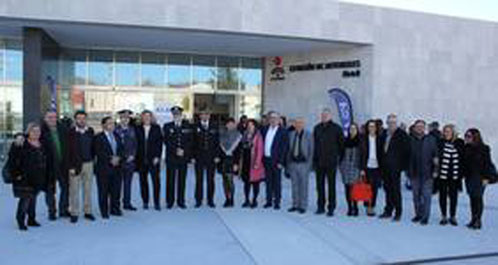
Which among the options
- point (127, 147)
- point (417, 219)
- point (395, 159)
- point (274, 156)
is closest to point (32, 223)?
point (127, 147)

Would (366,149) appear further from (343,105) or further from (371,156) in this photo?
(343,105)

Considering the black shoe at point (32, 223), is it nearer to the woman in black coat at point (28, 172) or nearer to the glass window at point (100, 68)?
the woman in black coat at point (28, 172)

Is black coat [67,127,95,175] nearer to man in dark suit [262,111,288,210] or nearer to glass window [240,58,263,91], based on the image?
man in dark suit [262,111,288,210]

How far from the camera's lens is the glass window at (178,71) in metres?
19.8

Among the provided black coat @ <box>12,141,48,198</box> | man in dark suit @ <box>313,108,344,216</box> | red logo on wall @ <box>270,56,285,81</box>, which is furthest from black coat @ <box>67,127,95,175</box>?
red logo on wall @ <box>270,56,285,81</box>

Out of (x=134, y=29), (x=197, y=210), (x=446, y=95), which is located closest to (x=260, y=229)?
(x=197, y=210)

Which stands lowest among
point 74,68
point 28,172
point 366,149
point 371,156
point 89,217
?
point 89,217

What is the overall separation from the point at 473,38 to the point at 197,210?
1348 cm

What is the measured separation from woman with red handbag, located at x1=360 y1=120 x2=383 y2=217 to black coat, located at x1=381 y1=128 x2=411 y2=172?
0.20m

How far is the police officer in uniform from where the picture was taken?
9750mm

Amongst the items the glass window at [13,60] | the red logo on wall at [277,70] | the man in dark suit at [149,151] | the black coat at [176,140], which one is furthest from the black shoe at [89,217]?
the red logo on wall at [277,70]

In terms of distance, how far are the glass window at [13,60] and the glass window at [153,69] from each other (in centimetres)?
412

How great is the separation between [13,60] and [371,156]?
13164 millimetres

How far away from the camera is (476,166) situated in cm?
874
